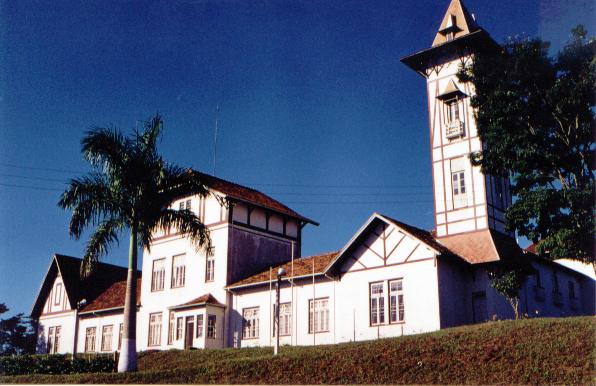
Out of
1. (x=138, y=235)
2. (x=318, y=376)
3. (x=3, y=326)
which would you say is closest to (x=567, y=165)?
(x=318, y=376)

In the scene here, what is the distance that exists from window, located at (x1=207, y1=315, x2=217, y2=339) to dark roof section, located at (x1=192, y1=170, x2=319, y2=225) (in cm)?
692

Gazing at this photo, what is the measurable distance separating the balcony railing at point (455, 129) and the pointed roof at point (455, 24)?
15.4 ft

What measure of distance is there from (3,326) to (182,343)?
2602 centimetres

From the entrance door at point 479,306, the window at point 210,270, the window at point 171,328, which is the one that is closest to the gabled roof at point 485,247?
the entrance door at point 479,306

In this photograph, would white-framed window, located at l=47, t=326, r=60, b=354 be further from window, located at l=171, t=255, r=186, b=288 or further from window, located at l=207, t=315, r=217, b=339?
window, located at l=207, t=315, r=217, b=339

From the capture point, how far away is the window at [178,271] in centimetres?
3885

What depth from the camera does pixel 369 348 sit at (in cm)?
2158

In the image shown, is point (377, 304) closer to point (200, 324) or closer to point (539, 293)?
point (539, 293)

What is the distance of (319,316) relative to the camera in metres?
32.3

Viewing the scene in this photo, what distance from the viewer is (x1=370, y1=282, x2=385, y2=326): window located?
1164 inches

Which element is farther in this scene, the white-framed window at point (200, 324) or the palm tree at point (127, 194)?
the white-framed window at point (200, 324)

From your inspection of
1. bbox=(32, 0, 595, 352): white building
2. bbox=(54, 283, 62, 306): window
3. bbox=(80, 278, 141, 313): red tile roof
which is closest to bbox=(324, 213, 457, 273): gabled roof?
bbox=(32, 0, 595, 352): white building

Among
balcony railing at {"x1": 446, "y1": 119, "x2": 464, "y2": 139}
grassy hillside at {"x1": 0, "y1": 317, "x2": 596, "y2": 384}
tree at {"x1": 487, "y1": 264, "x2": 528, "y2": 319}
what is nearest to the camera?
grassy hillside at {"x1": 0, "y1": 317, "x2": 596, "y2": 384}

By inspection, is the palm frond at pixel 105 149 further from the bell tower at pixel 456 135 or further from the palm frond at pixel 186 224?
the bell tower at pixel 456 135
